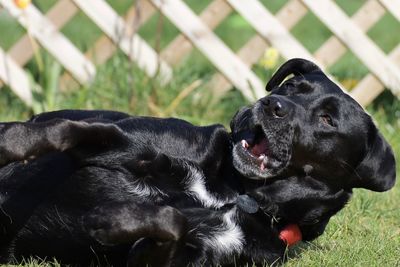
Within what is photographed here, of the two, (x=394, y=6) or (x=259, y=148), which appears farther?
(x=394, y=6)

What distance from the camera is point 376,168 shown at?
3.50 m

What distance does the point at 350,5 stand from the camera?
11.7m

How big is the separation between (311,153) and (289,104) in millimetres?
208

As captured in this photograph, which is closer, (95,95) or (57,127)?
(57,127)

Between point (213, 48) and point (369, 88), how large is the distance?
1129 millimetres

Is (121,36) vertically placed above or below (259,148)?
above

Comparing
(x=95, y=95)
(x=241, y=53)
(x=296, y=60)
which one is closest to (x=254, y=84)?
(x=241, y=53)

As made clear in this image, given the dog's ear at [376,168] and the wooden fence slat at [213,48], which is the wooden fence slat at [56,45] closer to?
the wooden fence slat at [213,48]

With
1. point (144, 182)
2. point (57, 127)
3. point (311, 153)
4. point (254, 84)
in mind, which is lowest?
point (254, 84)

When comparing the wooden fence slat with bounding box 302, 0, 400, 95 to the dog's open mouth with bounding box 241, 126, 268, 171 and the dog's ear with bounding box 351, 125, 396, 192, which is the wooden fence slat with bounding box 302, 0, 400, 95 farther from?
the dog's open mouth with bounding box 241, 126, 268, 171

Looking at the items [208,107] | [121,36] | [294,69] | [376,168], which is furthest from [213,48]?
[376,168]

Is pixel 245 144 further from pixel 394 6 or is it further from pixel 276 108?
pixel 394 6

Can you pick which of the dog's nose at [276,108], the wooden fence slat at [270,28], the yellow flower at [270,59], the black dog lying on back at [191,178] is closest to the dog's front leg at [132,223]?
the black dog lying on back at [191,178]

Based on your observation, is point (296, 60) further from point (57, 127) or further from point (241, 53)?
point (241, 53)
